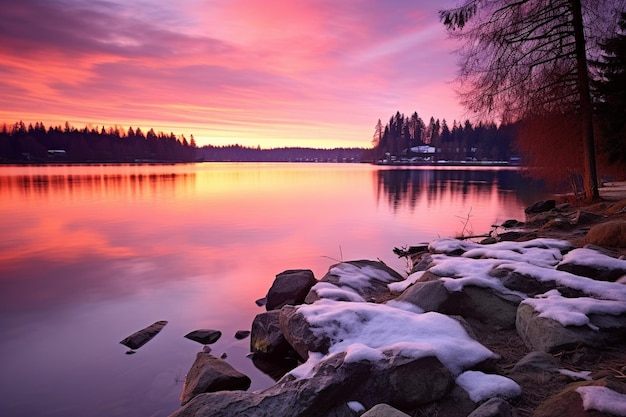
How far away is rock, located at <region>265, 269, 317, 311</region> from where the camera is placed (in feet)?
29.9

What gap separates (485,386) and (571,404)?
86 centimetres

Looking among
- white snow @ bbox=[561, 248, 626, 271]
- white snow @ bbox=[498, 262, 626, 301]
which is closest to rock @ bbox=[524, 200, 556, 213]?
white snow @ bbox=[561, 248, 626, 271]

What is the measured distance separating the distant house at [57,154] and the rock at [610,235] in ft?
559

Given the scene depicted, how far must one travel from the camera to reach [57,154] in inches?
5782

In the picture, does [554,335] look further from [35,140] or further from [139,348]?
[35,140]

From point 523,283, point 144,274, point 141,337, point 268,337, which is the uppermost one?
point 523,283

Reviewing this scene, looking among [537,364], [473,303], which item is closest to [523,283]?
[473,303]

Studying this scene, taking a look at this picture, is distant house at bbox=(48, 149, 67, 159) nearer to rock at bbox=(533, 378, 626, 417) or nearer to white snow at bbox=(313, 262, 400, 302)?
white snow at bbox=(313, 262, 400, 302)

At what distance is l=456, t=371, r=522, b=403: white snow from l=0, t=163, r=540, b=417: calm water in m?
3.46

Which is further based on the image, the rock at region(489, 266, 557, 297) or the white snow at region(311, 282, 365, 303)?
the white snow at region(311, 282, 365, 303)

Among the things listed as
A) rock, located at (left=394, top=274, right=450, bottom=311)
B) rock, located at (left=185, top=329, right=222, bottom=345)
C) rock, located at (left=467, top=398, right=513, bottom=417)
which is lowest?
rock, located at (left=185, top=329, right=222, bottom=345)

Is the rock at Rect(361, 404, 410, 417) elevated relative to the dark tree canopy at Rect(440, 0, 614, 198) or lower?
lower

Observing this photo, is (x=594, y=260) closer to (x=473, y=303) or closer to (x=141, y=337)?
(x=473, y=303)

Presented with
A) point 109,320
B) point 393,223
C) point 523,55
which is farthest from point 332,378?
point 393,223
